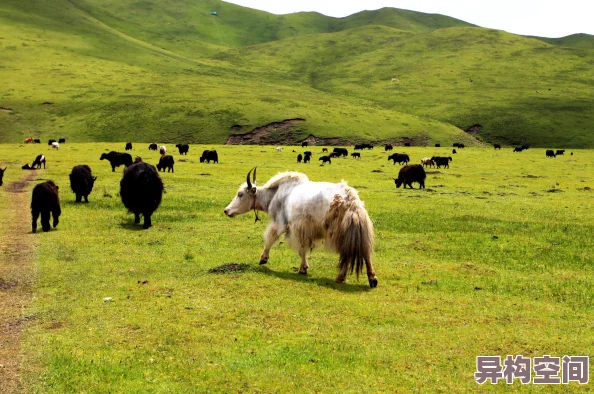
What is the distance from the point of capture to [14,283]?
38.1 feet

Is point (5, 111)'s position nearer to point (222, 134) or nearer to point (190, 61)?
point (222, 134)

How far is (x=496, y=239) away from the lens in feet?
58.4

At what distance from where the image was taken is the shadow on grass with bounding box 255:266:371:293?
A: 11.8m

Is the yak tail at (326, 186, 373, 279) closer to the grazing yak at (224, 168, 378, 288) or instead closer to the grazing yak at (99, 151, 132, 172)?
the grazing yak at (224, 168, 378, 288)

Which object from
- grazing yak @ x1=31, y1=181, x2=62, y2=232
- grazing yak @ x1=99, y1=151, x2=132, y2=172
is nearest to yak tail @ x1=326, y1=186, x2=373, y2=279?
grazing yak @ x1=31, y1=181, x2=62, y2=232

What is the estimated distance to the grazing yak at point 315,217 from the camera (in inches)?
460

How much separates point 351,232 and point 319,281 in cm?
156

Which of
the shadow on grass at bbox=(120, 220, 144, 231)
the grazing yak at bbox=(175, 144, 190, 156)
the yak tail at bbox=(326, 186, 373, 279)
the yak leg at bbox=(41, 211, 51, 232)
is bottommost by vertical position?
the shadow on grass at bbox=(120, 220, 144, 231)

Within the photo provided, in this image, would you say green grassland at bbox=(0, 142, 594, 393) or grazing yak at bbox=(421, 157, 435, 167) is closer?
green grassland at bbox=(0, 142, 594, 393)

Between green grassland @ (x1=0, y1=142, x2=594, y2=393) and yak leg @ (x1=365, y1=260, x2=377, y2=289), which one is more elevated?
yak leg @ (x1=365, y1=260, x2=377, y2=289)

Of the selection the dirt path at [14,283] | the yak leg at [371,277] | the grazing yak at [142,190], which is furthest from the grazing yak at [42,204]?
the yak leg at [371,277]

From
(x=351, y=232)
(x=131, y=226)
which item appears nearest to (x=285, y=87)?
(x=131, y=226)

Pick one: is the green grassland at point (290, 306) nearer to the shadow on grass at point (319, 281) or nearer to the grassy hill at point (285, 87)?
the shadow on grass at point (319, 281)

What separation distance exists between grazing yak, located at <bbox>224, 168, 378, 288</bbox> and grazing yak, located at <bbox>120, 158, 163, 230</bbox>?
597 centimetres
